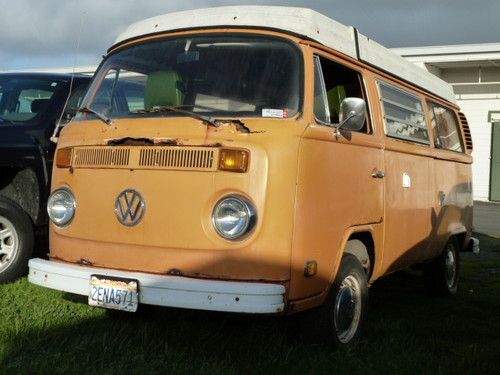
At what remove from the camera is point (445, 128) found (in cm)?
736

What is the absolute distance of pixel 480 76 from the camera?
1934cm

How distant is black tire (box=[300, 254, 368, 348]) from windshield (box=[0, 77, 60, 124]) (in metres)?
3.41

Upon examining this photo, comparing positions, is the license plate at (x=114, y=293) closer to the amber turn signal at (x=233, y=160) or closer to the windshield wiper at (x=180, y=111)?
the amber turn signal at (x=233, y=160)

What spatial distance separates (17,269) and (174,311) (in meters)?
1.59

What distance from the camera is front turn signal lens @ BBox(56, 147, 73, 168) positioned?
4.66 m

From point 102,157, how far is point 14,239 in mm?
2093

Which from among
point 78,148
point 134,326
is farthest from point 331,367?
point 78,148

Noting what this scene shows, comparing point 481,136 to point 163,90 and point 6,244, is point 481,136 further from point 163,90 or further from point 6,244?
point 163,90

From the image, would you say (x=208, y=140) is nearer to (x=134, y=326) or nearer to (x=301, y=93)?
(x=301, y=93)

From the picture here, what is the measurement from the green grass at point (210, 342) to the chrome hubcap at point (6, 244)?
0.22 metres

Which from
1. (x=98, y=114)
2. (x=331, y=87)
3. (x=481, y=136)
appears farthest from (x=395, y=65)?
(x=481, y=136)

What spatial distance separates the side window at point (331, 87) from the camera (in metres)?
4.55

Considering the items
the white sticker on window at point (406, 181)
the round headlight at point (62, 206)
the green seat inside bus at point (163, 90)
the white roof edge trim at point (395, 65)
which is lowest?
the round headlight at point (62, 206)

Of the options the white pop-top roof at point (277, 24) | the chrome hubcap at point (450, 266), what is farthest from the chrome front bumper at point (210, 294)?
the chrome hubcap at point (450, 266)
